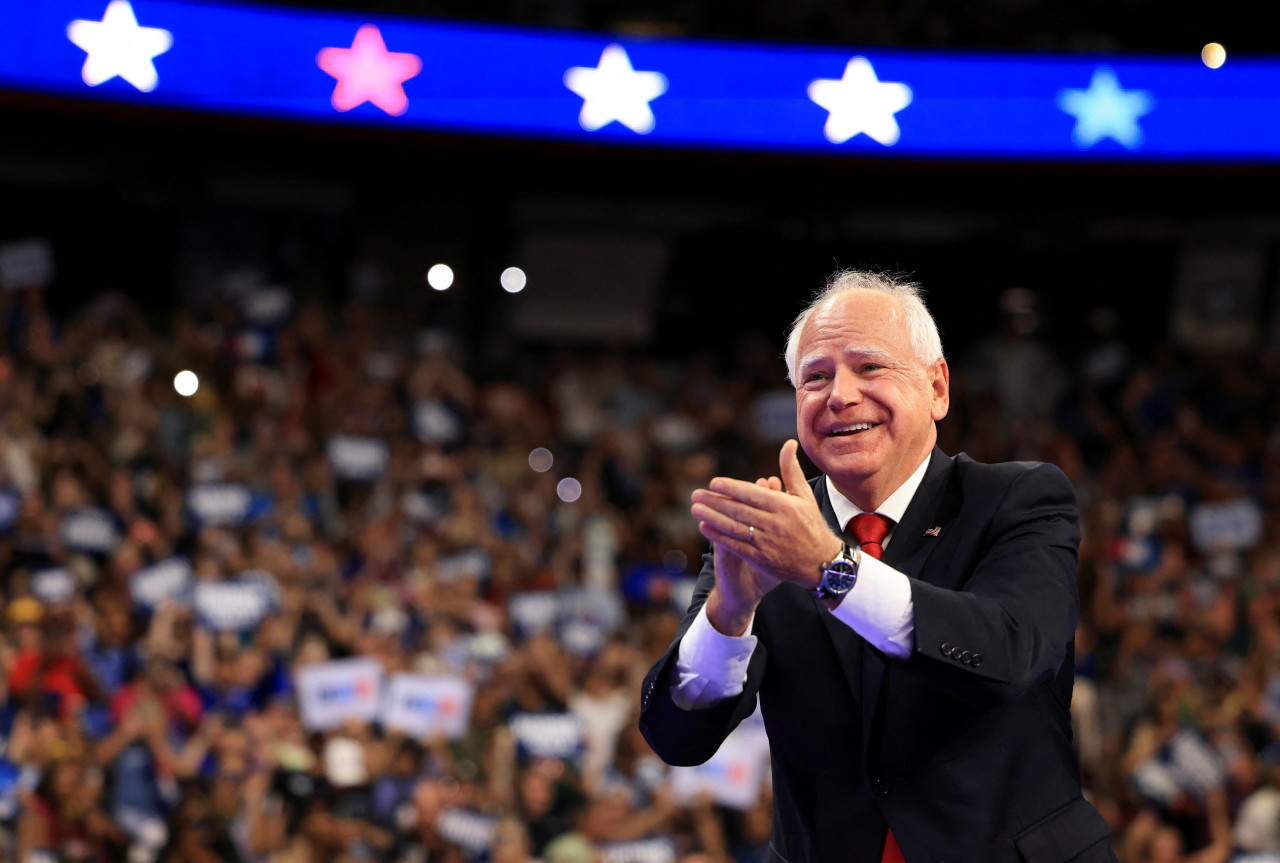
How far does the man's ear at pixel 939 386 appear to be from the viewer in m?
1.75

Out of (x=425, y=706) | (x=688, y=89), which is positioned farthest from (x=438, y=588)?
(x=688, y=89)

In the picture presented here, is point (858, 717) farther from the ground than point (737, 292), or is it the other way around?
point (737, 292)

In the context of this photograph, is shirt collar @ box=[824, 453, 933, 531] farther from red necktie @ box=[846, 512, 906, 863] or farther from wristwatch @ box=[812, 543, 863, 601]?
wristwatch @ box=[812, 543, 863, 601]

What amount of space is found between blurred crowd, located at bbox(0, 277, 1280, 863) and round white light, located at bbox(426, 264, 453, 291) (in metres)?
0.66

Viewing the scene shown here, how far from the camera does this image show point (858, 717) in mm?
1581

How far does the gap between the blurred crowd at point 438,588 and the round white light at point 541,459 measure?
22mm

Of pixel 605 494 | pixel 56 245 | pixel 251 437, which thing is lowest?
pixel 605 494

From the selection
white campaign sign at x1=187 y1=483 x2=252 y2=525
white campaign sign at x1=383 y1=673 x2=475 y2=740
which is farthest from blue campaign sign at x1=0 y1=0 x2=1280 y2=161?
white campaign sign at x1=383 y1=673 x2=475 y2=740

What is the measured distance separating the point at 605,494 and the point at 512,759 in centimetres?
285

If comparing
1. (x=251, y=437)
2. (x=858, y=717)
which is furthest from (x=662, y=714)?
(x=251, y=437)

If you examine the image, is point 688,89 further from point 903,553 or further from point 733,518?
point 733,518

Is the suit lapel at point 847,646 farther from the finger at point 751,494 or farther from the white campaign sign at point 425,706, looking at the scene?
the white campaign sign at point 425,706

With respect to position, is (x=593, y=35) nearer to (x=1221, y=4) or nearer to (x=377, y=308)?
(x=377, y=308)

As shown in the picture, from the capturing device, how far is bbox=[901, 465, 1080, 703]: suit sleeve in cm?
140
